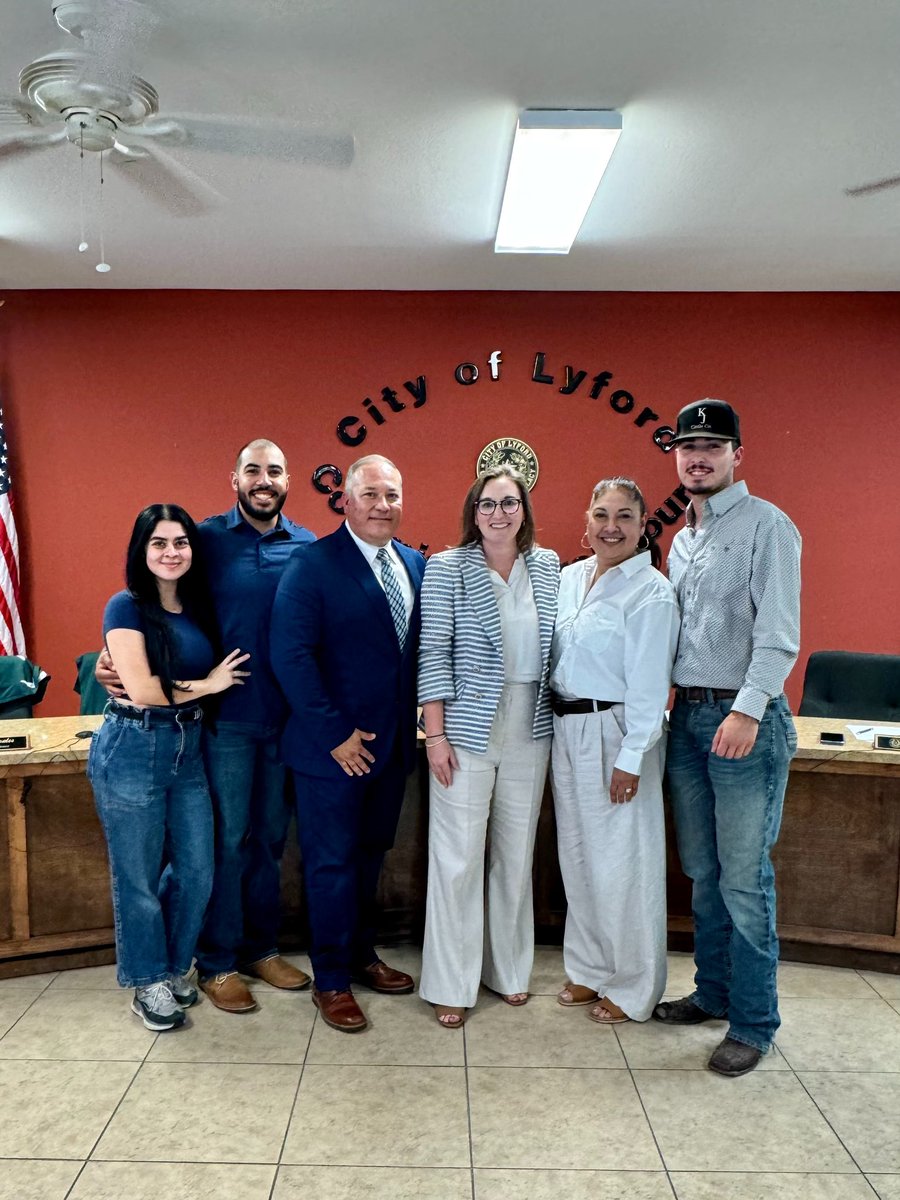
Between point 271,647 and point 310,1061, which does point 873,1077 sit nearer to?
point 310,1061

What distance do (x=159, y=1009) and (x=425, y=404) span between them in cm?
344

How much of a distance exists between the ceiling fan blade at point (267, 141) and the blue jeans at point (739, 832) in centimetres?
194

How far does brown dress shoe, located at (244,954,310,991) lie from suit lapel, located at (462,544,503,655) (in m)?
1.27

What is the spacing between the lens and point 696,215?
156 inches

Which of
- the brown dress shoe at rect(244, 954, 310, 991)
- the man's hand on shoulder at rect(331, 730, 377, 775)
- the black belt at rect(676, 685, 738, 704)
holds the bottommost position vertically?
the brown dress shoe at rect(244, 954, 310, 991)

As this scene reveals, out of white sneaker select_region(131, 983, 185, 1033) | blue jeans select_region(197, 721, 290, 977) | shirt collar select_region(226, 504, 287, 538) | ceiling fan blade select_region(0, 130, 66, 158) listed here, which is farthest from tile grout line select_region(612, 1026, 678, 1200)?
ceiling fan blade select_region(0, 130, 66, 158)

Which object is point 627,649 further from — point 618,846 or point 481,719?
point 618,846

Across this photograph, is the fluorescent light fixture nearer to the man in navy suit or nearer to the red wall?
the red wall

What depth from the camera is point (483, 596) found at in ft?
8.93

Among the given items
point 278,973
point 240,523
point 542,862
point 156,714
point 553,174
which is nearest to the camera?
point 156,714

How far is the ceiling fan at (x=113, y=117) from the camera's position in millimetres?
2334

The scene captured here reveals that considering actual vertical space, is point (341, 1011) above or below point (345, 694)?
below

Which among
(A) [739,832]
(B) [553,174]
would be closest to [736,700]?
(A) [739,832]

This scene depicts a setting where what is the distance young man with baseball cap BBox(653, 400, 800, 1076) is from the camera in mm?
→ 2482
